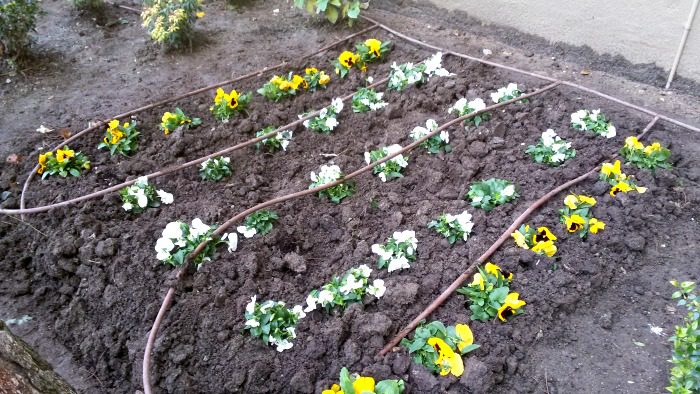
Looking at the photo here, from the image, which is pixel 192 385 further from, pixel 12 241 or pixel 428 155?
pixel 428 155

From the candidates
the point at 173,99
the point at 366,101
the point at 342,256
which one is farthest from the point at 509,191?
the point at 173,99

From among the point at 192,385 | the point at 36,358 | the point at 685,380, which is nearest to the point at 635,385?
the point at 685,380

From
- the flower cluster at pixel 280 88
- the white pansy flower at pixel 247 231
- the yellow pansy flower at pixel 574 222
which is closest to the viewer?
the yellow pansy flower at pixel 574 222

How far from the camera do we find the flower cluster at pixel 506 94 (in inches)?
155

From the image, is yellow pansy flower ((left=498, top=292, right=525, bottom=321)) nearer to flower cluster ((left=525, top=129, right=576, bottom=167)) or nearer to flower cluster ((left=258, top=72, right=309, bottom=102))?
flower cluster ((left=525, top=129, right=576, bottom=167))

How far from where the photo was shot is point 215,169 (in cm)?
355

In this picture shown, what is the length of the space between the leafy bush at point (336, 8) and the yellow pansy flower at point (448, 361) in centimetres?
332

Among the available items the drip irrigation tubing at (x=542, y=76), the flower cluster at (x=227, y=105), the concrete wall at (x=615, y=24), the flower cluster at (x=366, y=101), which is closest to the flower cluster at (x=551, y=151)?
the drip irrigation tubing at (x=542, y=76)

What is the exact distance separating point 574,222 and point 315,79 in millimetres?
2302

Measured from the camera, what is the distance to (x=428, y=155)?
142 inches

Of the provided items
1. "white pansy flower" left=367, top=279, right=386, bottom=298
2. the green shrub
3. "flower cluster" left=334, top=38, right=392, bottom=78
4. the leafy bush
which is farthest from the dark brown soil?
the leafy bush

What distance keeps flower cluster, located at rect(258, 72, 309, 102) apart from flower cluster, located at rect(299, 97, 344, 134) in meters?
0.32

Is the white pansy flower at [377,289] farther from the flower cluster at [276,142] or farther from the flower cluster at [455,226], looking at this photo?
the flower cluster at [276,142]

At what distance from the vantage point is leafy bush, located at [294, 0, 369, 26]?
15.7 feet
